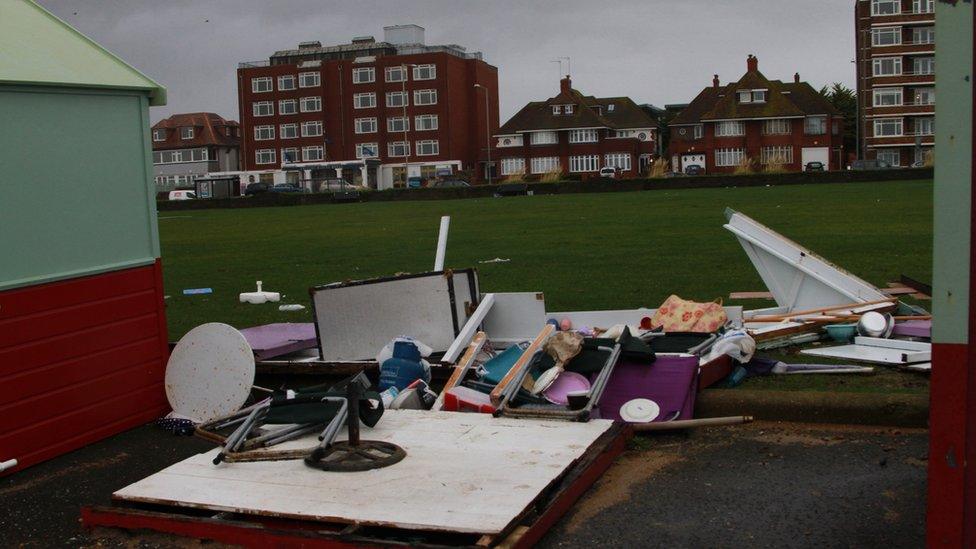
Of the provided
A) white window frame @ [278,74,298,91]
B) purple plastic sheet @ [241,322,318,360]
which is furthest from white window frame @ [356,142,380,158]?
purple plastic sheet @ [241,322,318,360]

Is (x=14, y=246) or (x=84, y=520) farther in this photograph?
(x=14, y=246)

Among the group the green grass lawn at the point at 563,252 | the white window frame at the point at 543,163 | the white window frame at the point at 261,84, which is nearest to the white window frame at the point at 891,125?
the white window frame at the point at 543,163

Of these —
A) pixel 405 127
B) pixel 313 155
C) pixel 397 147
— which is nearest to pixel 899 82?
pixel 405 127

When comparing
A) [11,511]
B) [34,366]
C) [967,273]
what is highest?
[967,273]

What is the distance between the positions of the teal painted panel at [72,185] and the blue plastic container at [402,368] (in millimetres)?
1948

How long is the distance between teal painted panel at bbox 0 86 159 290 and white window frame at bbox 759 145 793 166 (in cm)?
9526

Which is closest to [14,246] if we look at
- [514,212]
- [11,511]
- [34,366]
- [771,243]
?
[34,366]

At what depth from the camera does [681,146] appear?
103625mm

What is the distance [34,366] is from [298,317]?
18.1 feet

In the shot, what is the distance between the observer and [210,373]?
773 centimetres

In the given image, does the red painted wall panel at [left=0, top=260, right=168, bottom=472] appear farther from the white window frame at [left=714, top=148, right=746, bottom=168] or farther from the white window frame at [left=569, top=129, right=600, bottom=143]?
the white window frame at [left=569, top=129, right=600, bottom=143]

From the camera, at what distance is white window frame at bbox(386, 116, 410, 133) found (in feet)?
369

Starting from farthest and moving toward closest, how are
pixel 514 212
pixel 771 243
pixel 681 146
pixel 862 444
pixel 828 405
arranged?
pixel 681 146 → pixel 514 212 → pixel 771 243 → pixel 828 405 → pixel 862 444

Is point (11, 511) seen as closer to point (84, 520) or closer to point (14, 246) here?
point (84, 520)
